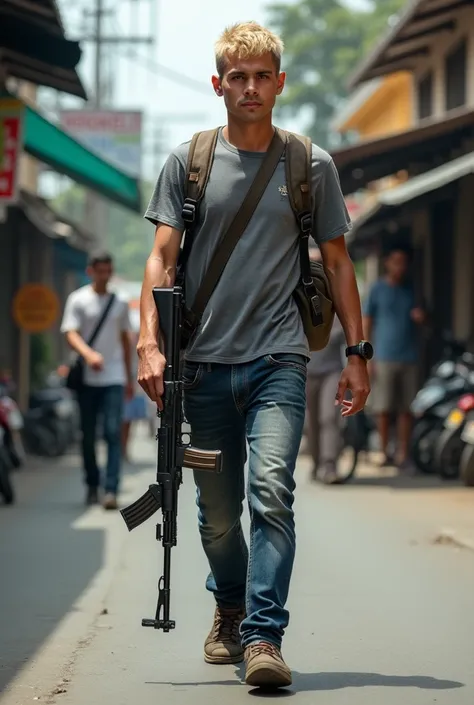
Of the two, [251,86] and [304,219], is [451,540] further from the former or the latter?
[251,86]

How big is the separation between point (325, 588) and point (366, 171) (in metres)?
10.4

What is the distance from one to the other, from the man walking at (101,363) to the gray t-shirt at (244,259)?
6664 millimetres

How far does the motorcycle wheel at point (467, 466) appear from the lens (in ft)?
44.3

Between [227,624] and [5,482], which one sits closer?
[227,624]

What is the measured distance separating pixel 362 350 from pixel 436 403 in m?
9.37

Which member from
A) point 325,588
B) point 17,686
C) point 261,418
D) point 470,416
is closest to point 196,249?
point 261,418

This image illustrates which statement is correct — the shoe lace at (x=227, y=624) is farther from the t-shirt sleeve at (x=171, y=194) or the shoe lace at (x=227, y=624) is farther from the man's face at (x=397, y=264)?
the man's face at (x=397, y=264)

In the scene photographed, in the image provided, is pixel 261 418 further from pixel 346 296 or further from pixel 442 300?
pixel 442 300

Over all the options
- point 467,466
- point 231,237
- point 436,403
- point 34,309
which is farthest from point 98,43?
point 231,237

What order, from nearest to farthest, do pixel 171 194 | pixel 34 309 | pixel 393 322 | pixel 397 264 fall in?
pixel 171 194
pixel 397 264
pixel 393 322
pixel 34 309

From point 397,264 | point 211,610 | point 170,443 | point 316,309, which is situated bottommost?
point 211,610

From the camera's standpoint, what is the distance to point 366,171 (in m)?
18.1

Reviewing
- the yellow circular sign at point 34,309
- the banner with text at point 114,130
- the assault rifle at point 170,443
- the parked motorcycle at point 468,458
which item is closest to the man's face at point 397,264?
the parked motorcycle at point 468,458

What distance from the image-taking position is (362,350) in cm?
584
